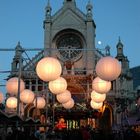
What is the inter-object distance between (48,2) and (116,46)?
10.2 metres

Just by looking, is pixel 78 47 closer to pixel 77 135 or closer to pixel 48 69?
pixel 77 135

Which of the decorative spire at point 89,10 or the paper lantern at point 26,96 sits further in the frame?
the decorative spire at point 89,10

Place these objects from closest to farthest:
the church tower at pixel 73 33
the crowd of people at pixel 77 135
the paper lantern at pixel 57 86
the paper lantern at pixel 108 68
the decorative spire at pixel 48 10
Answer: the paper lantern at pixel 108 68 → the crowd of people at pixel 77 135 → the paper lantern at pixel 57 86 → the church tower at pixel 73 33 → the decorative spire at pixel 48 10

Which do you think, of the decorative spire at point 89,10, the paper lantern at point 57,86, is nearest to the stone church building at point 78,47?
the decorative spire at point 89,10

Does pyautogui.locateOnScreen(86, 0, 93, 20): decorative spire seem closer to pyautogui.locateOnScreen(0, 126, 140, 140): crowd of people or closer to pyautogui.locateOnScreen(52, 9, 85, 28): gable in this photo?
pyautogui.locateOnScreen(52, 9, 85, 28): gable

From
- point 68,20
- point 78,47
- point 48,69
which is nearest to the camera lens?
point 48,69

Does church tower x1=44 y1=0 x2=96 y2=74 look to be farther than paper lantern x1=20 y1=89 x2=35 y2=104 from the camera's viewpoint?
Yes

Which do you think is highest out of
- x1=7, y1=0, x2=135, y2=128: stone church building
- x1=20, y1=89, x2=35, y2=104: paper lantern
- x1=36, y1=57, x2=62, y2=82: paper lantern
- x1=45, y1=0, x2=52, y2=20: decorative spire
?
x1=45, y1=0, x2=52, y2=20: decorative spire

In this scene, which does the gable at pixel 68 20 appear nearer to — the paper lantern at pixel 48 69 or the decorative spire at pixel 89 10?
the decorative spire at pixel 89 10

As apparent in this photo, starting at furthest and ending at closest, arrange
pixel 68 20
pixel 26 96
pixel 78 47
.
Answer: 1. pixel 68 20
2. pixel 78 47
3. pixel 26 96

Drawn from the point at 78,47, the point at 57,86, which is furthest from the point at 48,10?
the point at 57,86

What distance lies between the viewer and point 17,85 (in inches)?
533

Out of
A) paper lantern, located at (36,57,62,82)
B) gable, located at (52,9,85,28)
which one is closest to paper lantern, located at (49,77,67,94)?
paper lantern, located at (36,57,62,82)

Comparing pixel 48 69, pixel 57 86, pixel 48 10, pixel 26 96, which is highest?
pixel 48 10
